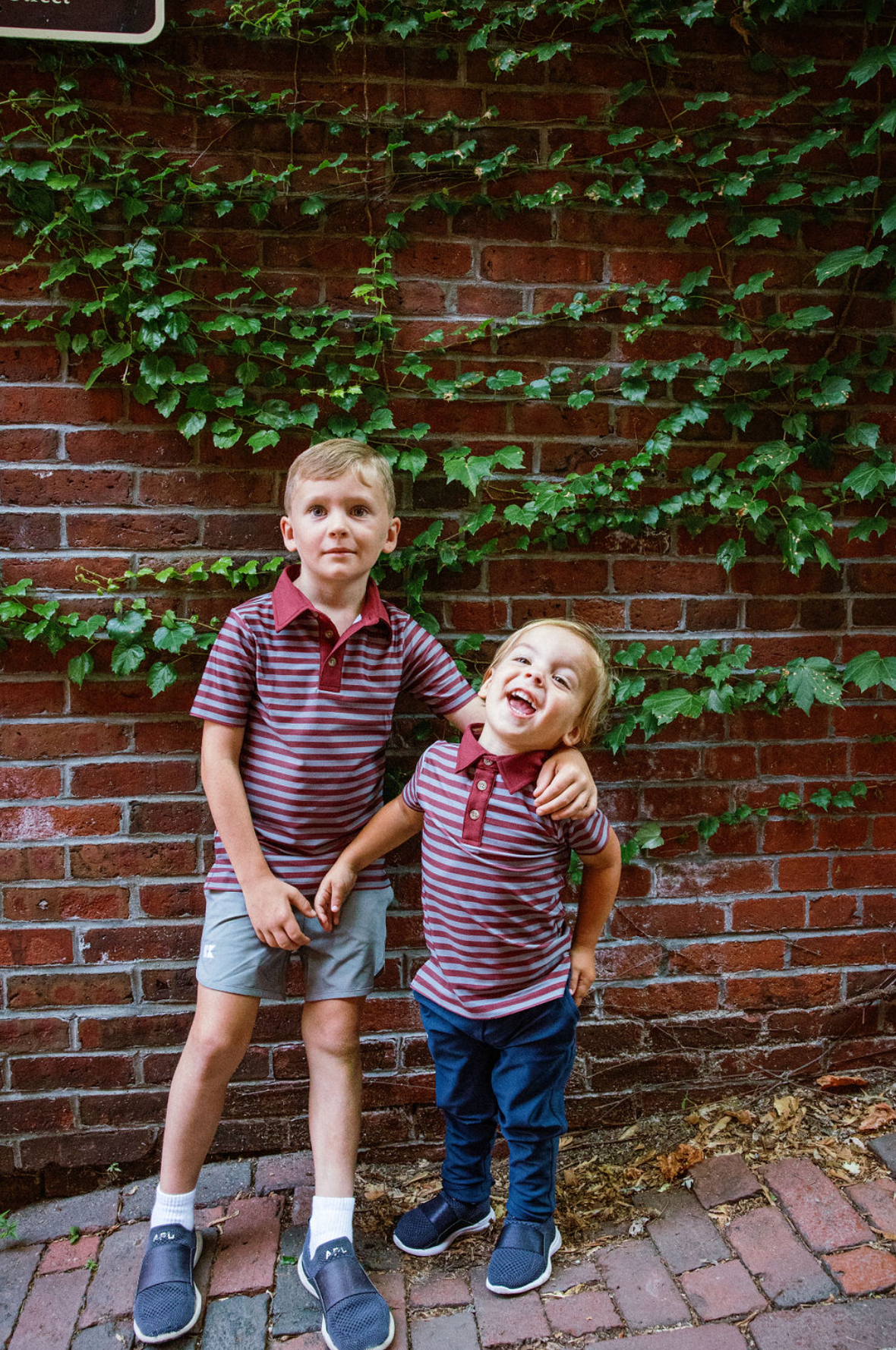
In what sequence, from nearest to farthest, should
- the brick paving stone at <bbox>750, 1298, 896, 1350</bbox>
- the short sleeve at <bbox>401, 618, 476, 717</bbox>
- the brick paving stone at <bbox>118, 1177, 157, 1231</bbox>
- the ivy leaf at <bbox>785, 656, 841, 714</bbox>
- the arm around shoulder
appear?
the brick paving stone at <bbox>750, 1298, 896, 1350</bbox> → the arm around shoulder → the short sleeve at <bbox>401, 618, 476, 717</bbox> → the brick paving stone at <bbox>118, 1177, 157, 1231</bbox> → the ivy leaf at <bbox>785, 656, 841, 714</bbox>

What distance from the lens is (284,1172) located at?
2.18m

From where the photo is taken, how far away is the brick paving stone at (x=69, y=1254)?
197 centimetres

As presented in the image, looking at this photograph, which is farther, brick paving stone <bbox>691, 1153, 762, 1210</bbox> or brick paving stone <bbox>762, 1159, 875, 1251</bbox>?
brick paving stone <bbox>691, 1153, 762, 1210</bbox>

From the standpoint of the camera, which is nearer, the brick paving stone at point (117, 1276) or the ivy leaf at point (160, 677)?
the brick paving stone at point (117, 1276)

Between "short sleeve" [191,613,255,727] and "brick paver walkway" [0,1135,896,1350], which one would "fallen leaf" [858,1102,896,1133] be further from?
"short sleeve" [191,613,255,727]

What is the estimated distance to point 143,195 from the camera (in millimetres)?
2039

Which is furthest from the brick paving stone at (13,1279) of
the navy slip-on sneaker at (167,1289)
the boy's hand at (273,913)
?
A: the boy's hand at (273,913)

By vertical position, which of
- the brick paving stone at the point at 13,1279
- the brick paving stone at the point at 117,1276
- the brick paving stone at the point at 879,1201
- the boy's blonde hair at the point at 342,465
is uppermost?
the boy's blonde hair at the point at 342,465

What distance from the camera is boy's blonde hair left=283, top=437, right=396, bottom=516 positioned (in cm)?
188

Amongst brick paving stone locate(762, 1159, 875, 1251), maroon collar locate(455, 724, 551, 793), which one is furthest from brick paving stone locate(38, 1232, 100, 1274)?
brick paving stone locate(762, 1159, 875, 1251)

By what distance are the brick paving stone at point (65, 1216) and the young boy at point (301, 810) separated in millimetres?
345

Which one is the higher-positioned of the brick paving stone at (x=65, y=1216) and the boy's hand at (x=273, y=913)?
the boy's hand at (x=273, y=913)

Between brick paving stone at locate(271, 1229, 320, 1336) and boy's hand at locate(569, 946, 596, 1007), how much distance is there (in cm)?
81

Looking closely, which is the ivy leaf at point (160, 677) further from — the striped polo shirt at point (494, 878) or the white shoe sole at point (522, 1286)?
the white shoe sole at point (522, 1286)
